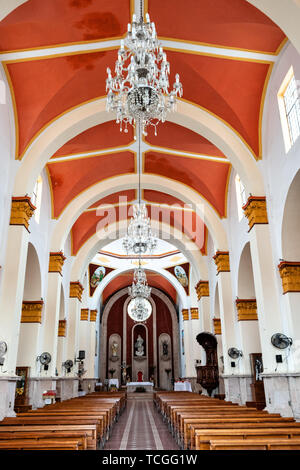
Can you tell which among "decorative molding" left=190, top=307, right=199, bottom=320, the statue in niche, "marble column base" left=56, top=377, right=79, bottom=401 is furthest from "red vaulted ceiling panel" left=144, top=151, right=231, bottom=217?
the statue in niche

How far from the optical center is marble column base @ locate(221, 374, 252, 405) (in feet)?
39.0

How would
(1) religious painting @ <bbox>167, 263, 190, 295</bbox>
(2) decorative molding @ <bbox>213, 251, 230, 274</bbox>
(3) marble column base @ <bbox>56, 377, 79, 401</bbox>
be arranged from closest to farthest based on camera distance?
(2) decorative molding @ <bbox>213, 251, 230, 274</bbox> → (3) marble column base @ <bbox>56, 377, 79, 401</bbox> → (1) religious painting @ <bbox>167, 263, 190, 295</bbox>

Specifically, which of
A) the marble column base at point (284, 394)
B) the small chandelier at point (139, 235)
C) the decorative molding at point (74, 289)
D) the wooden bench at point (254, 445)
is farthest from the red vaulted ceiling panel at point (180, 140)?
the wooden bench at point (254, 445)

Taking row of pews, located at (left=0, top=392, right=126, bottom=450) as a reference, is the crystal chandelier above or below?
above

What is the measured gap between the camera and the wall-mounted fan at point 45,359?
12.0 metres

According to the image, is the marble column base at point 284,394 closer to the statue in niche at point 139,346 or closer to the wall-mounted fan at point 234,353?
the wall-mounted fan at point 234,353

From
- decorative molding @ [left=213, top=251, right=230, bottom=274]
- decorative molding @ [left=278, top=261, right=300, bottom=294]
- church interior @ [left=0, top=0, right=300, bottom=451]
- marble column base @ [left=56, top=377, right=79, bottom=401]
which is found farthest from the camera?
marble column base @ [left=56, top=377, right=79, bottom=401]

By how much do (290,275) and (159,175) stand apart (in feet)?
25.9

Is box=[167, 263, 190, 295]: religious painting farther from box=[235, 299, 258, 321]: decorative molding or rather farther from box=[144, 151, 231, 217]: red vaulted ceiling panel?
box=[235, 299, 258, 321]: decorative molding

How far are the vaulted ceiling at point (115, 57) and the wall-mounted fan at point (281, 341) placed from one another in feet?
15.3

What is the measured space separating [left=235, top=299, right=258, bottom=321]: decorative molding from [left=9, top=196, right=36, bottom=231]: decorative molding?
7.23m

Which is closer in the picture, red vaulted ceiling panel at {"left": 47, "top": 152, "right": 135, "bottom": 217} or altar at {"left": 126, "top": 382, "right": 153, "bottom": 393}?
red vaulted ceiling panel at {"left": 47, "top": 152, "right": 135, "bottom": 217}
